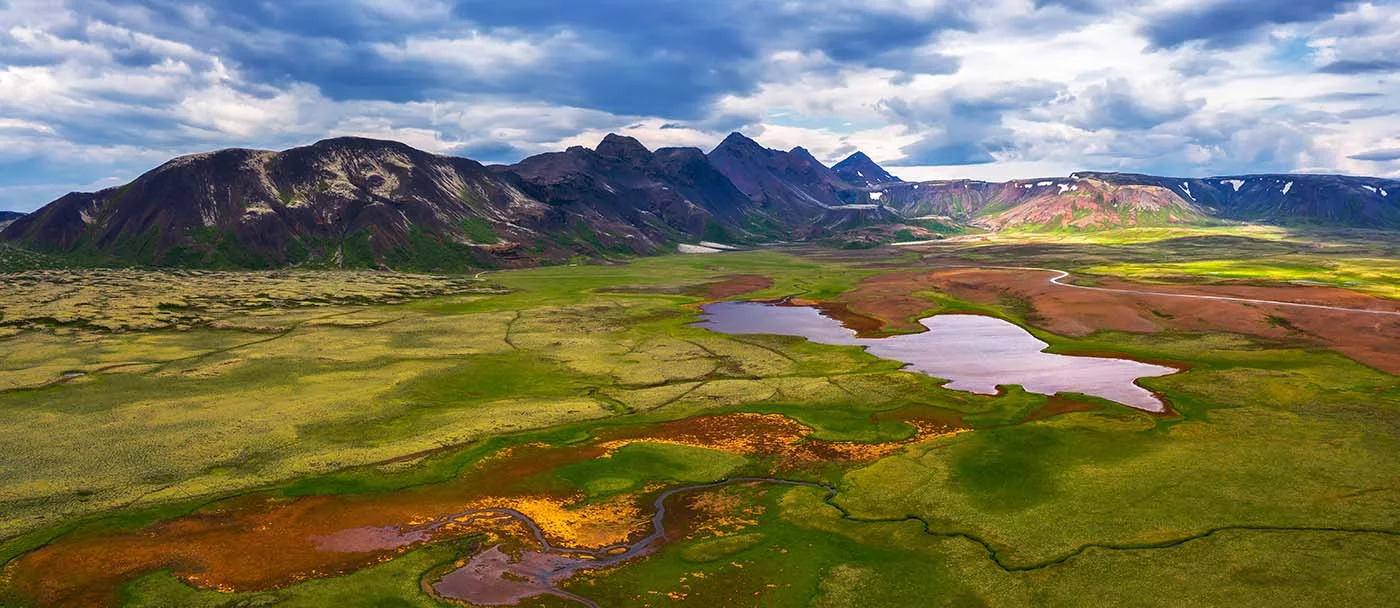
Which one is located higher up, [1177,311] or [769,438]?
[1177,311]

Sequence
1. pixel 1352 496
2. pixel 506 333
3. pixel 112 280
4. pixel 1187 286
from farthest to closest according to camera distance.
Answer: pixel 112 280, pixel 1187 286, pixel 506 333, pixel 1352 496

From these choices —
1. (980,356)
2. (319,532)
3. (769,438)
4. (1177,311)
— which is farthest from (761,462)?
(1177,311)

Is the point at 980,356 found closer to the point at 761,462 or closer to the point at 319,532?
the point at 761,462

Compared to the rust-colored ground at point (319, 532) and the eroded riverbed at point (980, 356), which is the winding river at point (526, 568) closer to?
the rust-colored ground at point (319, 532)

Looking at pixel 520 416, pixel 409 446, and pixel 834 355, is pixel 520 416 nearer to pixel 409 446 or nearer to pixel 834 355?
pixel 409 446

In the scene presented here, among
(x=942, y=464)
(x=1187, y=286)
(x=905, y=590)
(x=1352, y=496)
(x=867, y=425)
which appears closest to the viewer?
(x=905, y=590)

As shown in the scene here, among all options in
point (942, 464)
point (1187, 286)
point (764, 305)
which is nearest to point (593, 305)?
point (764, 305)

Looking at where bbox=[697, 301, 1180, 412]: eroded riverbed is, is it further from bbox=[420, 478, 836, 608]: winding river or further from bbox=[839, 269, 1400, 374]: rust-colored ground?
bbox=[420, 478, 836, 608]: winding river
